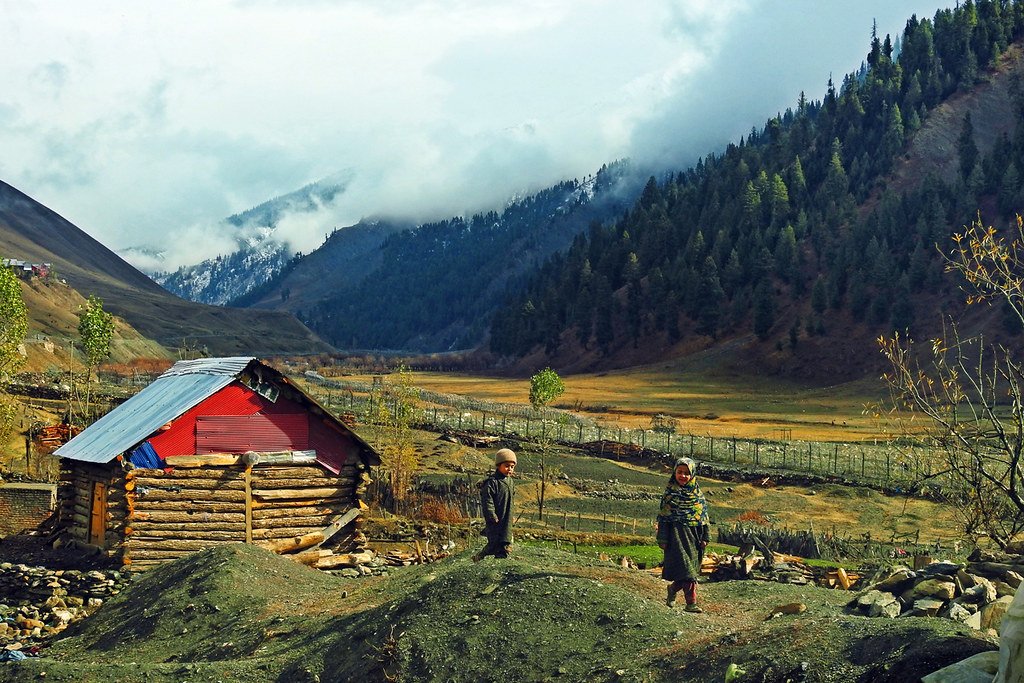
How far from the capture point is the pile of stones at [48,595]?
2505cm

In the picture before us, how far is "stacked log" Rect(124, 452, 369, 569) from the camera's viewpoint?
28422 mm

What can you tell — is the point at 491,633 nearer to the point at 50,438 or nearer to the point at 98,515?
the point at 98,515

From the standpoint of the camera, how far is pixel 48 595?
88.1 ft

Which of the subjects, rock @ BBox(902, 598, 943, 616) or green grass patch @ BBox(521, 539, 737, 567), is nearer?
rock @ BBox(902, 598, 943, 616)

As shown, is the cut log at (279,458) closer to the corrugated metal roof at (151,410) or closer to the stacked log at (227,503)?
the stacked log at (227,503)

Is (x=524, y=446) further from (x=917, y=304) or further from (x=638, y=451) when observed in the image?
(x=917, y=304)

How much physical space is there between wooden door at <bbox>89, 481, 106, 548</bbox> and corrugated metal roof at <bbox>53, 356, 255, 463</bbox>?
3.39ft

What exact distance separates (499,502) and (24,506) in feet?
71.1

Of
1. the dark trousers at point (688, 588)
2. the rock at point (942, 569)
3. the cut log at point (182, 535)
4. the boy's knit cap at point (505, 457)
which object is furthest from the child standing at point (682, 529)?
the cut log at point (182, 535)

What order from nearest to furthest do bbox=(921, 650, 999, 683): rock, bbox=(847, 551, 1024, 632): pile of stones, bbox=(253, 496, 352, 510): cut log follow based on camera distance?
1. bbox=(921, 650, 999, 683): rock
2. bbox=(847, 551, 1024, 632): pile of stones
3. bbox=(253, 496, 352, 510): cut log

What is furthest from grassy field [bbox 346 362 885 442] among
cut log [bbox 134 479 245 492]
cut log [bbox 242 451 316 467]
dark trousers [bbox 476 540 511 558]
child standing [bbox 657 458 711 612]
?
child standing [bbox 657 458 711 612]

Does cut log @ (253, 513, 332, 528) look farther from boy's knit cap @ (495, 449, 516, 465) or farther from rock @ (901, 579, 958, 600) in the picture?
rock @ (901, 579, 958, 600)

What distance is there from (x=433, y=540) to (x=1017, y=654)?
24311mm

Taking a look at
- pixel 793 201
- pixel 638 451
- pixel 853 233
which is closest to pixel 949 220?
pixel 853 233
